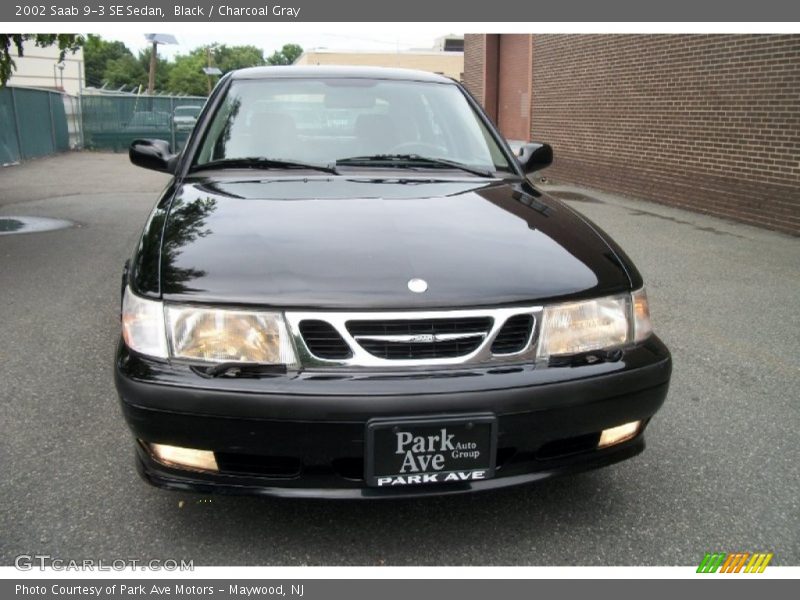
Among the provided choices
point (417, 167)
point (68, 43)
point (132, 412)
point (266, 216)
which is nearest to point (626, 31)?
point (68, 43)

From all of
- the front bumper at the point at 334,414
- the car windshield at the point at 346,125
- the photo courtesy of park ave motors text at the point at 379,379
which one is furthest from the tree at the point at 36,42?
the front bumper at the point at 334,414

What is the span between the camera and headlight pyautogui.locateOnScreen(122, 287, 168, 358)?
220 cm

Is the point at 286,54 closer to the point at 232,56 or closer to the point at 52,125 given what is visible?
the point at 232,56

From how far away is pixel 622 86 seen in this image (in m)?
11.7

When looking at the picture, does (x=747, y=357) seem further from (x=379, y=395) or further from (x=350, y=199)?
(x=379, y=395)

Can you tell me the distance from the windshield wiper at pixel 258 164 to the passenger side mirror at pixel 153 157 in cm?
43

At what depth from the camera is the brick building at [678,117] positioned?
8.50m

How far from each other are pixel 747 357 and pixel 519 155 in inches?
70.7

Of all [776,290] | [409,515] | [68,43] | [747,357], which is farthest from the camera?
[68,43]

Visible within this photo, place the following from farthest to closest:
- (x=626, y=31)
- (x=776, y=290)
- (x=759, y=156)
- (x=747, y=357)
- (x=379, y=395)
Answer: (x=626, y=31) → (x=759, y=156) → (x=776, y=290) → (x=747, y=357) → (x=379, y=395)

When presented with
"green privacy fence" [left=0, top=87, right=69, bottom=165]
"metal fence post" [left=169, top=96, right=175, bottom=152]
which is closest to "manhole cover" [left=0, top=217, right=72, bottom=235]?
"green privacy fence" [left=0, top=87, right=69, bottom=165]

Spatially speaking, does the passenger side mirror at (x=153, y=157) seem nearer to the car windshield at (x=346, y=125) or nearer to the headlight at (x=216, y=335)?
the car windshield at (x=346, y=125)

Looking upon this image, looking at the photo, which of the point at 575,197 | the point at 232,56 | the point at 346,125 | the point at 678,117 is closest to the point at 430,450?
the point at 346,125

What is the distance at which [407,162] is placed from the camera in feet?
11.1
